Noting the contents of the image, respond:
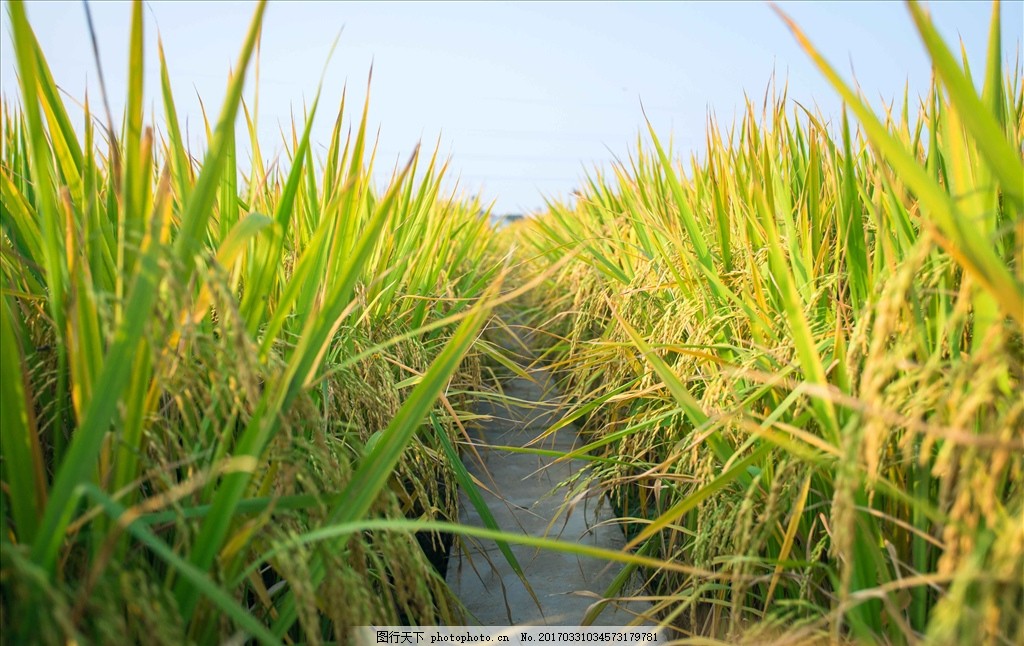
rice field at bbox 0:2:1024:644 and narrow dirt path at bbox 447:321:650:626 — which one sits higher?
rice field at bbox 0:2:1024:644

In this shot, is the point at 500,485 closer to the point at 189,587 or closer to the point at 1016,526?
the point at 189,587

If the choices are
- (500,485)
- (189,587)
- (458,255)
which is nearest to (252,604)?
(189,587)

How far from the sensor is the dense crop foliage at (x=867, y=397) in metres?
0.72

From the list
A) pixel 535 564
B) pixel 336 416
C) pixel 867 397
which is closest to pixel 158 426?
pixel 336 416

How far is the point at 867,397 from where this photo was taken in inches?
29.0

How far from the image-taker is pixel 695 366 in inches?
65.4

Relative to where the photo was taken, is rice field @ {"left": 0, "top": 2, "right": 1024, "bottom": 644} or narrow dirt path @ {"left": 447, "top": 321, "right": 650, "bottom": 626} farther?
narrow dirt path @ {"left": 447, "top": 321, "right": 650, "bottom": 626}

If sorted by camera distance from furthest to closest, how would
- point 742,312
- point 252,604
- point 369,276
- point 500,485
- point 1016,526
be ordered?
point 500,485 < point 369,276 < point 742,312 < point 252,604 < point 1016,526

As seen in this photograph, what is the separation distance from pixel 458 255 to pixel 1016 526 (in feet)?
8.75

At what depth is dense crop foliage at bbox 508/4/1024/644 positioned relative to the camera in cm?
72

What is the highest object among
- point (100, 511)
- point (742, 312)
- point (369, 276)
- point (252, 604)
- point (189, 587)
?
point (369, 276)

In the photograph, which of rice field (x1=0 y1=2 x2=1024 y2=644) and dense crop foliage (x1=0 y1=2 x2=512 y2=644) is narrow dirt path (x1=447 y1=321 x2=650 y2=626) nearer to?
rice field (x1=0 y1=2 x2=1024 y2=644)

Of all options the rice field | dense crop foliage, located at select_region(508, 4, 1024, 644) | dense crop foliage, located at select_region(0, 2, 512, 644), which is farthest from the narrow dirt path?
dense crop foliage, located at select_region(0, 2, 512, 644)

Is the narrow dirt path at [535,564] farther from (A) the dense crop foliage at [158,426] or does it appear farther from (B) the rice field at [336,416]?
(A) the dense crop foliage at [158,426]
